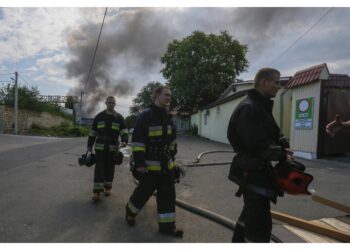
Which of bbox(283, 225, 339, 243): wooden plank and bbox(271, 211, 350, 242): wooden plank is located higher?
bbox(271, 211, 350, 242): wooden plank

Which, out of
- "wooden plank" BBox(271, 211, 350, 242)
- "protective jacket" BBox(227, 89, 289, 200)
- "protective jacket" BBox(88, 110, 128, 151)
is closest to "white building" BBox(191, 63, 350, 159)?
"wooden plank" BBox(271, 211, 350, 242)

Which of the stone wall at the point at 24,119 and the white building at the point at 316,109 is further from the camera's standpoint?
the stone wall at the point at 24,119

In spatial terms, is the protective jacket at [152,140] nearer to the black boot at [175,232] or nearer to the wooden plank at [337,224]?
the black boot at [175,232]

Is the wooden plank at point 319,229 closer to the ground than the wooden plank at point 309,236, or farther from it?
farther from it

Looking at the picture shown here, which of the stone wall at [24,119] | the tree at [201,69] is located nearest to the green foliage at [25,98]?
the stone wall at [24,119]

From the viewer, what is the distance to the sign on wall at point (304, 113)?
1062 centimetres

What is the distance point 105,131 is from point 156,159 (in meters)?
1.78

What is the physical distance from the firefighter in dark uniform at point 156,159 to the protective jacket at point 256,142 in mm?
1099

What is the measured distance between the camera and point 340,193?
5.84 meters

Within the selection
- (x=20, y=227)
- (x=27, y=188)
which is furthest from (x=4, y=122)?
(x=20, y=227)

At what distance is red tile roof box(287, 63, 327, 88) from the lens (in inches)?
402

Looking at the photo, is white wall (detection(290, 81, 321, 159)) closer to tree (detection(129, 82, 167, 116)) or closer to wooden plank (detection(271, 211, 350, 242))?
wooden plank (detection(271, 211, 350, 242))

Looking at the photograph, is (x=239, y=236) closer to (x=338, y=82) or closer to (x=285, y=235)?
(x=285, y=235)

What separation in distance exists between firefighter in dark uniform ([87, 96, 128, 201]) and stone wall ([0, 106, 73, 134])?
27319 mm
